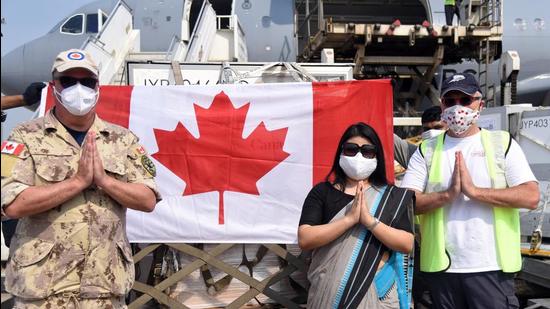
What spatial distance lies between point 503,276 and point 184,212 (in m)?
2.32

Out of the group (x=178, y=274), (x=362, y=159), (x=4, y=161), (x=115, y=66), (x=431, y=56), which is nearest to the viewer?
(x=4, y=161)

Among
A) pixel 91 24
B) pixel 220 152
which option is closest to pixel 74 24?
pixel 91 24

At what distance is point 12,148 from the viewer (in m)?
2.14

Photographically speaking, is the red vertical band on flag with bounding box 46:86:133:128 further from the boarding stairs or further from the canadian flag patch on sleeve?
the boarding stairs

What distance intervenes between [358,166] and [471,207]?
26.6 inches

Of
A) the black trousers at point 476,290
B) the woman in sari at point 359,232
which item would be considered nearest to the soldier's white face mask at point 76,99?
the woman in sari at point 359,232

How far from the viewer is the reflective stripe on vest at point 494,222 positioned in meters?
2.63

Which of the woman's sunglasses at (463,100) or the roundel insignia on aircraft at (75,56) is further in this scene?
the woman's sunglasses at (463,100)

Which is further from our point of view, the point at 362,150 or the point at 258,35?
the point at 258,35

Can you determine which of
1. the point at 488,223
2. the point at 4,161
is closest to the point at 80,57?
the point at 4,161

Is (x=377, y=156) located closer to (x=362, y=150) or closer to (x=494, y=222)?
(x=362, y=150)

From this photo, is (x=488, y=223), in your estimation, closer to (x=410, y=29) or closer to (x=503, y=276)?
(x=503, y=276)

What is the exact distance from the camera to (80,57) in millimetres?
2254

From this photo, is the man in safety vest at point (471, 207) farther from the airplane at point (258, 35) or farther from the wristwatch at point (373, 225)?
the airplane at point (258, 35)
